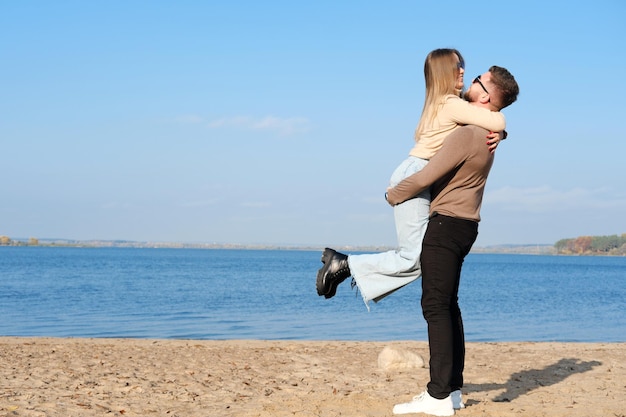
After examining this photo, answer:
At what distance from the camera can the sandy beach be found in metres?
6.00

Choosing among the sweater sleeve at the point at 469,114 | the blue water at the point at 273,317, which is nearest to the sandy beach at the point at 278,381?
the sweater sleeve at the point at 469,114

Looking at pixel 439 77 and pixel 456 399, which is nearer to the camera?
pixel 439 77

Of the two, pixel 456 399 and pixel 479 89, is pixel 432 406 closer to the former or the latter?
pixel 456 399

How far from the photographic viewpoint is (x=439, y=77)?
4789 millimetres

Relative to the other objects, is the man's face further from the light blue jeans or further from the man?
the light blue jeans

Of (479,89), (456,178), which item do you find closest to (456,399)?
(456,178)

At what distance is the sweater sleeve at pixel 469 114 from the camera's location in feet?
15.6

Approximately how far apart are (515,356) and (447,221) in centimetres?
653

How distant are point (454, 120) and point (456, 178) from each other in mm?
377

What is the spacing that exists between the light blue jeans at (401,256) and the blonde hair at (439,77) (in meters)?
0.35

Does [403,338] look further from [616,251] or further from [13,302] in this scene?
[616,251]

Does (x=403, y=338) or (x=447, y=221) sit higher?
(x=447, y=221)

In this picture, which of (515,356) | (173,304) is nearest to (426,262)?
(515,356)

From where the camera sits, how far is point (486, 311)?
28766 millimetres
